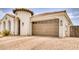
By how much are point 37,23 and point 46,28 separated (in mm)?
617

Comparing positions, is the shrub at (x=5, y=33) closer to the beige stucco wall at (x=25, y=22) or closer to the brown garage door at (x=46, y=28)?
the beige stucco wall at (x=25, y=22)

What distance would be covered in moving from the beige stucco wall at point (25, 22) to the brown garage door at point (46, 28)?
0.24 metres

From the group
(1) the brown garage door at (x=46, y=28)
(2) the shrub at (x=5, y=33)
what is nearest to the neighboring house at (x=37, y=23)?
(1) the brown garage door at (x=46, y=28)

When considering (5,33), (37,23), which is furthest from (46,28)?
(5,33)

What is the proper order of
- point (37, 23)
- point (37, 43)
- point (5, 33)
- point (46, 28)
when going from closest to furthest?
1. point (37, 43)
2. point (5, 33)
3. point (46, 28)
4. point (37, 23)

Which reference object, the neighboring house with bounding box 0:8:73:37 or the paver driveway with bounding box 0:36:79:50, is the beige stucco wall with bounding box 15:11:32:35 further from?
the paver driveway with bounding box 0:36:79:50

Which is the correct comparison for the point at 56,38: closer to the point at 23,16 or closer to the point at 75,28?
the point at 75,28

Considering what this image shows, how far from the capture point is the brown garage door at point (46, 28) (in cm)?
542

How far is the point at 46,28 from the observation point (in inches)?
221

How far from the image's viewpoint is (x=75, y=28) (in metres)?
5.43

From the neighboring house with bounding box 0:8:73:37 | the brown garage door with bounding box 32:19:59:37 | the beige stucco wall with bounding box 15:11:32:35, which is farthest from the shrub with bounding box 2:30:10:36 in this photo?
the brown garage door with bounding box 32:19:59:37

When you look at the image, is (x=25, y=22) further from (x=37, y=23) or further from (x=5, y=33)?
(x=5, y=33)
